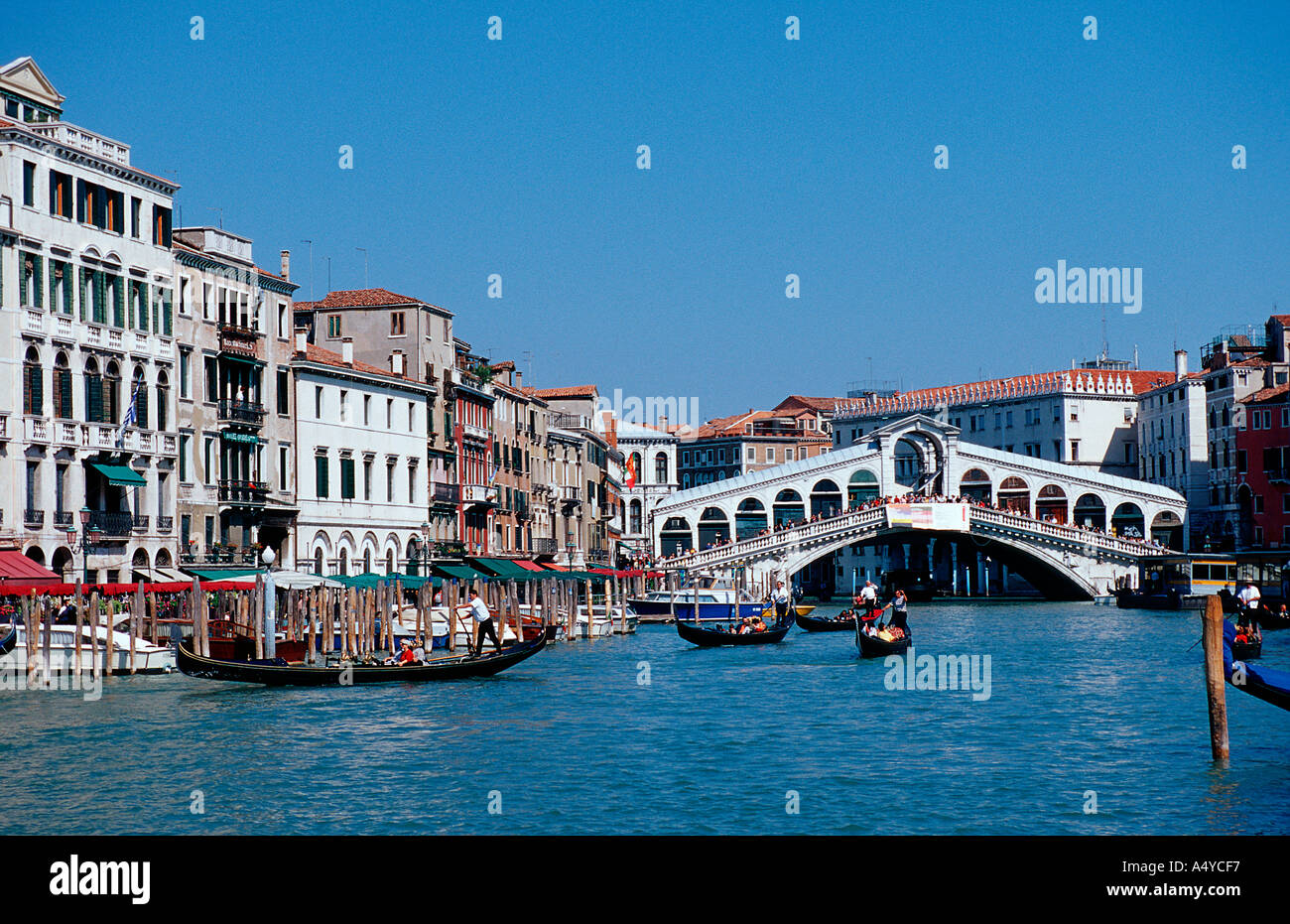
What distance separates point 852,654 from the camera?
103 feet

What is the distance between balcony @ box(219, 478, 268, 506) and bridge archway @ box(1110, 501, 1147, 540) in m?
38.5

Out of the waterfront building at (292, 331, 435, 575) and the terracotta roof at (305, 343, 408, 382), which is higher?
the terracotta roof at (305, 343, 408, 382)

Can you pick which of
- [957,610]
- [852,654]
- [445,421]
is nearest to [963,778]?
[852,654]

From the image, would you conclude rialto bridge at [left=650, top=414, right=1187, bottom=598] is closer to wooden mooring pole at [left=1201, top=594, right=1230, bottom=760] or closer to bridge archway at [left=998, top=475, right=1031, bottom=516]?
bridge archway at [left=998, top=475, right=1031, bottom=516]

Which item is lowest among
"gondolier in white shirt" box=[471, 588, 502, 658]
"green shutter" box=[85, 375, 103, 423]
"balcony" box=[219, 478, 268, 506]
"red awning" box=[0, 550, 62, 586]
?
"gondolier in white shirt" box=[471, 588, 502, 658]

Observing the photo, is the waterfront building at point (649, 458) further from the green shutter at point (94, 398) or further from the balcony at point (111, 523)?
the green shutter at point (94, 398)

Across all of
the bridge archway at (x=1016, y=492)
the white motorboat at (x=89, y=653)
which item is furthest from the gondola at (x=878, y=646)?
the bridge archway at (x=1016, y=492)

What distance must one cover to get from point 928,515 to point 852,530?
255 cm

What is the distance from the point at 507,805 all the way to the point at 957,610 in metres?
41.4

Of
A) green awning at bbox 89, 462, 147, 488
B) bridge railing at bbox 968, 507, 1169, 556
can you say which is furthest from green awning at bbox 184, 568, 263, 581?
bridge railing at bbox 968, 507, 1169, 556

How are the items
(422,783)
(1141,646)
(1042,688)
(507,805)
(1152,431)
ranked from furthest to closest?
(1152,431)
(1141,646)
(1042,688)
(422,783)
(507,805)

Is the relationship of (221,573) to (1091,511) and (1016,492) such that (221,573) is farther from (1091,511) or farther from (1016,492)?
(1091,511)

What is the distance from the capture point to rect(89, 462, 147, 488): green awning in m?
28.5
